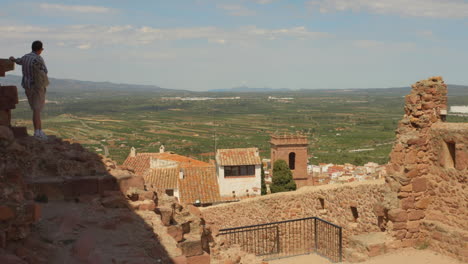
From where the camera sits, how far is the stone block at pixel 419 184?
10117 mm

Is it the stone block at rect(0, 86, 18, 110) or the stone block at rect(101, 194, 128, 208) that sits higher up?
the stone block at rect(0, 86, 18, 110)

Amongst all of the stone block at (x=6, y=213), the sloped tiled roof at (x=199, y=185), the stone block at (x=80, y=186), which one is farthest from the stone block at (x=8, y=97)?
the sloped tiled roof at (x=199, y=185)

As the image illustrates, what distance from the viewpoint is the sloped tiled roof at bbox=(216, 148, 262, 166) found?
29.9 m

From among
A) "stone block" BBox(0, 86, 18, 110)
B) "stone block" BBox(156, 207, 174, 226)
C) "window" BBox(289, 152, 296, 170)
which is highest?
"stone block" BBox(0, 86, 18, 110)

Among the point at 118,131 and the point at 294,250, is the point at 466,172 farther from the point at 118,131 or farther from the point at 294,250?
the point at 118,131

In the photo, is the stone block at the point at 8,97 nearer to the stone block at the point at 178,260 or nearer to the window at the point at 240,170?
the stone block at the point at 178,260

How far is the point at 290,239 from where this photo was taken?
14461mm

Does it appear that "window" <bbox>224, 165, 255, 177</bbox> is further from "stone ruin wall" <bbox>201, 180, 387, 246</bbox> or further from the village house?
"stone ruin wall" <bbox>201, 180, 387, 246</bbox>

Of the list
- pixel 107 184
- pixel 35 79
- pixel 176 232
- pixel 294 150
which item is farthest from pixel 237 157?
pixel 176 232

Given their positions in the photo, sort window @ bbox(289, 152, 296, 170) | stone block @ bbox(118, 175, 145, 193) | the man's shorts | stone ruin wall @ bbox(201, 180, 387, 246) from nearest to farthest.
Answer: stone block @ bbox(118, 175, 145, 193) < the man's shorts < stone ruin wall @ bbox(201, 180, 387, 246) < window @ bbox(289, 152, 296, 170)

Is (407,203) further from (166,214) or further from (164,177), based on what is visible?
(164,177)

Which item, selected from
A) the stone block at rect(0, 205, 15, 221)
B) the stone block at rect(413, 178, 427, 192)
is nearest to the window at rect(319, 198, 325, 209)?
the stone block at rect(413, 178, 427, 192)

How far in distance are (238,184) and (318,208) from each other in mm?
16284

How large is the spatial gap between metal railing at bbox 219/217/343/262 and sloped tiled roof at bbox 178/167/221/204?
1138 centimetres
